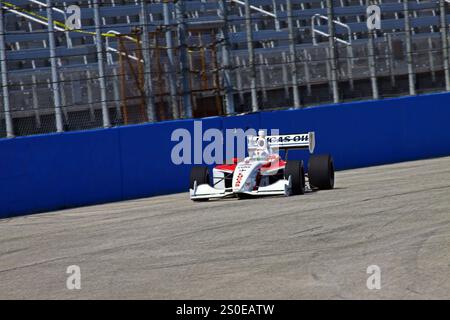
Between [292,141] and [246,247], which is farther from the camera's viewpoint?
[292,141]

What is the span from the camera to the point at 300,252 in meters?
8.71

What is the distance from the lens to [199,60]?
18328 mm

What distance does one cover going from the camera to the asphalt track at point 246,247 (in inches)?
283

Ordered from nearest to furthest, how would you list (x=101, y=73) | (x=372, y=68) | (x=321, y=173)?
(x=321, y=173)
(x=101, y=73)
(x=372, y=68)

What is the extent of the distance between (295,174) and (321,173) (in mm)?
724

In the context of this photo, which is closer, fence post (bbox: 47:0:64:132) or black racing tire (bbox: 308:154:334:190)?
black racing tire (bbox: 308:154:334:190)

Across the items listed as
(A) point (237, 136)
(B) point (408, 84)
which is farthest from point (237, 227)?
(B) point (408, 84)

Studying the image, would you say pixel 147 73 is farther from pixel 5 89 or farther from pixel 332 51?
pixel 332 51

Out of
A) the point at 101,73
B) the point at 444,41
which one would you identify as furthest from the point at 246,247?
the point at 444,41

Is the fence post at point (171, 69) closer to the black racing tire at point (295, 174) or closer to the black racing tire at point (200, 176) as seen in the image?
the black racing tire at point (200, 176)

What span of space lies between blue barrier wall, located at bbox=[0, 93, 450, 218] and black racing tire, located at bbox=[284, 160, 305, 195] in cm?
337

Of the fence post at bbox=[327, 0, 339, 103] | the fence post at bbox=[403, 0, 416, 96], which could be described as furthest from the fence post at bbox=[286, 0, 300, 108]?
the fence post at bbox=[403, 0, 416, 96]

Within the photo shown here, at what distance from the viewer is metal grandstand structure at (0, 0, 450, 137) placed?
16047 millimetres

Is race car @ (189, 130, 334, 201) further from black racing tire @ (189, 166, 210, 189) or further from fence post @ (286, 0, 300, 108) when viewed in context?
fence post @ (286, 0, 300, 108)
